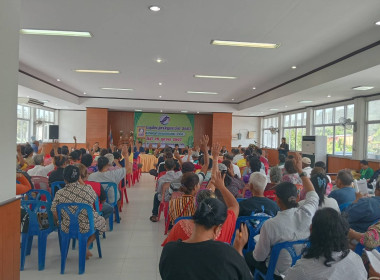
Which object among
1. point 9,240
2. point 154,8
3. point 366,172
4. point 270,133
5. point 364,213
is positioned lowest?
point 9,240

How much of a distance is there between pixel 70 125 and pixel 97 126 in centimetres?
241

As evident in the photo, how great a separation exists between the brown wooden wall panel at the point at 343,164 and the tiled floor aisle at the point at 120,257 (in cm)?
688

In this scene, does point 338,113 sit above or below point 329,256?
above

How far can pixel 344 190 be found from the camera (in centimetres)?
333

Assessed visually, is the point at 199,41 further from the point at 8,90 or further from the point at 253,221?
the point at 253,221

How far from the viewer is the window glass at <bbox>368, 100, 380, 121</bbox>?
844 cm

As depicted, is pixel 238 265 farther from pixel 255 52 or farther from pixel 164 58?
pixel 164 58

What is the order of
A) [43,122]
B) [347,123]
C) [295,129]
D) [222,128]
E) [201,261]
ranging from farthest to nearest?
[222,128], [43,122], [295,129], [347,123], [201,261]

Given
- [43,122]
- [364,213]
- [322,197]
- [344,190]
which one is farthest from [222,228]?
[43,122]

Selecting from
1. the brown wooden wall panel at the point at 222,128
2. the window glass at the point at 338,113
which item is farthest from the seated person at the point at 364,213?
the brown wooden wall panel at the point at 222,128

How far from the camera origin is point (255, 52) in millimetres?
5988

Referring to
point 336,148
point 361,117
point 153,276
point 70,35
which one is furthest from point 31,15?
point 336,148

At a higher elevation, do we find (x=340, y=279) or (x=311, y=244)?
(x=311, y=244)

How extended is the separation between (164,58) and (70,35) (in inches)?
83.7
